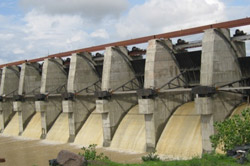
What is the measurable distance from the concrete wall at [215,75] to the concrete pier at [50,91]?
66.7 ft

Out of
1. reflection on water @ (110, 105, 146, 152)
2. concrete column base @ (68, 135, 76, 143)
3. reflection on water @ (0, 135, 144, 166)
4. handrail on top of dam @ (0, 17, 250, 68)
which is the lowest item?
reflection on water @ (0, 135, 144, 166)

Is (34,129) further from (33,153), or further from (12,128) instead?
(33,153)

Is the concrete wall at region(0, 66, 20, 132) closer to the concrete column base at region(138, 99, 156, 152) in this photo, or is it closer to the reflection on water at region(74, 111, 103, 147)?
the reflection on water at region(74, 111, 103, 147)

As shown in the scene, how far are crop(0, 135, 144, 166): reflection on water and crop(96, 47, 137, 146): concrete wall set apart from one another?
8.19ft

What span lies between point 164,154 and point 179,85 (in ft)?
21.2

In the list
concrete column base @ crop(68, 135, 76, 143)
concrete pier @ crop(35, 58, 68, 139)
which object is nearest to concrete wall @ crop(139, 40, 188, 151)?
concrete column base @ crop(68, 135, 76, 143)

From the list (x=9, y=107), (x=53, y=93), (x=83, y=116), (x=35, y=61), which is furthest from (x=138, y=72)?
(x=9, y=107)

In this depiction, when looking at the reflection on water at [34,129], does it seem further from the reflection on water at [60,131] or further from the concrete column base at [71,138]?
the concrete column base at [71,138]

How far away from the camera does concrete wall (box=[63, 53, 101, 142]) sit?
35.8 m

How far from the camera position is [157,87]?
27.7m

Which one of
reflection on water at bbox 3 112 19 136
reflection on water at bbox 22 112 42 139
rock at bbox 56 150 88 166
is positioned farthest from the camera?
reflection on water at bbox 3 112 19 136

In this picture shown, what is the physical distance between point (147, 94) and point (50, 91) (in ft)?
58.1

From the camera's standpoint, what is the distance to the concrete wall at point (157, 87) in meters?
27.1

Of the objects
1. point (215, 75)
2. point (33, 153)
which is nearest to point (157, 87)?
point (215, 75)
